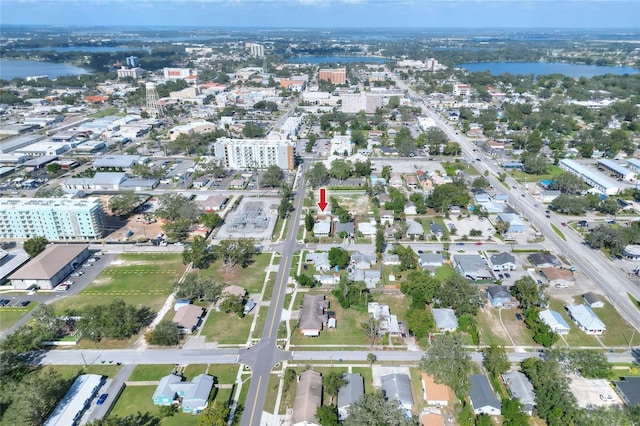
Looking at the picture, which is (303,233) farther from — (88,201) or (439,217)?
(88,201)

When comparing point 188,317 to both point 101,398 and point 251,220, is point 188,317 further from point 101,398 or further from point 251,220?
point 251,220

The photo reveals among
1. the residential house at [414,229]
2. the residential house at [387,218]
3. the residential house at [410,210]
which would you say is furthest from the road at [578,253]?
the residential house at [387,218]

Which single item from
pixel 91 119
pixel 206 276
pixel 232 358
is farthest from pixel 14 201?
pixel 91 119

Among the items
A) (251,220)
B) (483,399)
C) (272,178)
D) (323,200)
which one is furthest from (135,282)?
(483,399)

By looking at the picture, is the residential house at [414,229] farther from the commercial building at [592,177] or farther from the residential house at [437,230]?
the commercial building at [592,177]

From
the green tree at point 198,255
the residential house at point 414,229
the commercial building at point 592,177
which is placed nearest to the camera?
the green tree at point 198,255

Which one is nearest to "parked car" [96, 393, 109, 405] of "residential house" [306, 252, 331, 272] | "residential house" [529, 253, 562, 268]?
"residential house" [306, 252, 331, 272]
